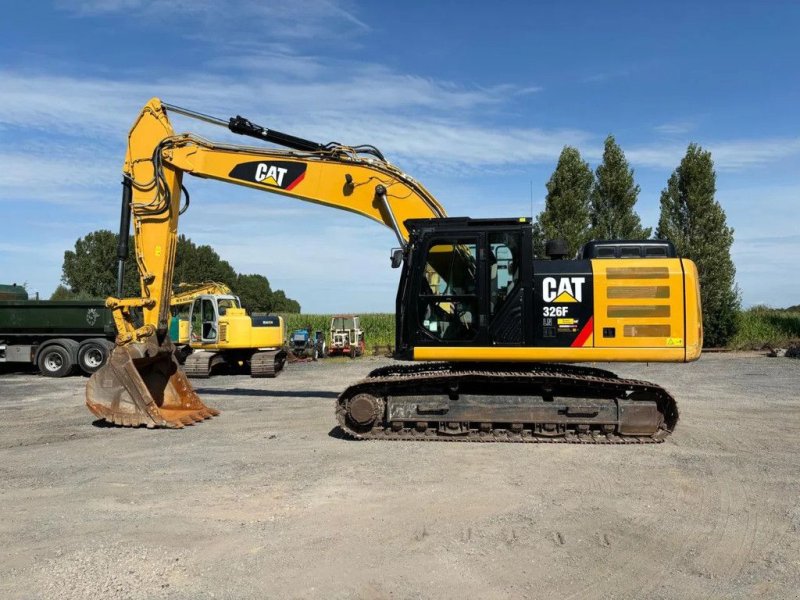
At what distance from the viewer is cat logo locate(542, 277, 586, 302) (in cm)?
927

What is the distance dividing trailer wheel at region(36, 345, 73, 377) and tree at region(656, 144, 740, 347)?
27.5 m

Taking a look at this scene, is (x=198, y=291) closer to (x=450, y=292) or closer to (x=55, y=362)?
(x=55, y=362)

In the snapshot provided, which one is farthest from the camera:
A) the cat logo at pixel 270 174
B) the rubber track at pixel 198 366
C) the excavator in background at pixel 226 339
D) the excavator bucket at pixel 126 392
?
the excavator in background at pixel 226 339

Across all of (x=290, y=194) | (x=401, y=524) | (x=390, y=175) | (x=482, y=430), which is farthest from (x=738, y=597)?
(x=290, y=194)

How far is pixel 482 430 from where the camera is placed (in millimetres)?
9336

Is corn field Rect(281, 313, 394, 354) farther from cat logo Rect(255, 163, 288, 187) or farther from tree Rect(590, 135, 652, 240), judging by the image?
cat logo Rect(255, 163, 288, 187)

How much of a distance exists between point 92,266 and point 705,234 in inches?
2062

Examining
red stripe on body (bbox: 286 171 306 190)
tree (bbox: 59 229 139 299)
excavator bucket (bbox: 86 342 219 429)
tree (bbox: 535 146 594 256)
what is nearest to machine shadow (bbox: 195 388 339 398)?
excavator bucket (bbox: 86 342 219 429)

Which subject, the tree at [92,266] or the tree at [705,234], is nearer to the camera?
the tree at [705,234]

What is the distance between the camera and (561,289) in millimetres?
9289

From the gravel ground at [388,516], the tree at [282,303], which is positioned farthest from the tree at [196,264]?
the gravel ground at [388,516]

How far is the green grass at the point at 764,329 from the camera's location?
33125 millimetres

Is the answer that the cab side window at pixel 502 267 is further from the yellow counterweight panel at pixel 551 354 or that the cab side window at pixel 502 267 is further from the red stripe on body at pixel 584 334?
the red stripe on body at pixel 584 334

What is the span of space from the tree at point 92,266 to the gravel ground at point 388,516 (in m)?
55.4
